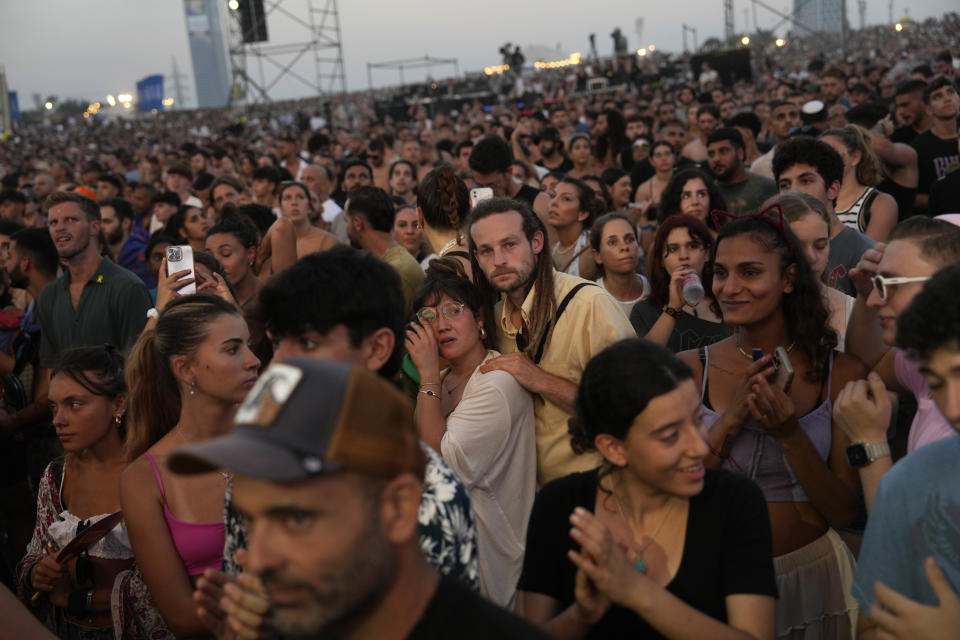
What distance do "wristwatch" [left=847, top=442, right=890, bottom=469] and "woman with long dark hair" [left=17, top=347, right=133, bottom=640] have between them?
241 centimetres

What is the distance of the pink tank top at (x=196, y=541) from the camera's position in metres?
2.61

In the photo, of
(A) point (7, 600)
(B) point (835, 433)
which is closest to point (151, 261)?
(A) point (7, 600)

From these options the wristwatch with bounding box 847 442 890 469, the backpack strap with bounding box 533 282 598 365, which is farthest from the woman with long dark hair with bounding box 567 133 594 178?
the wristwatch with bounding box 847 442 890 469

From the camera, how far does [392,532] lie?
140 centimetres

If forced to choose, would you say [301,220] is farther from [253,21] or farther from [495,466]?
[253,21]

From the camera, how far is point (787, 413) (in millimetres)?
2426

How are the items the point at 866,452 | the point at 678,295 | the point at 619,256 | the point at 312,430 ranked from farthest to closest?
the point at 619,256 < the point at 678,295 < the point at 866,452 < the point at 312,430

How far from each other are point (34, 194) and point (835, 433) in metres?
11.1

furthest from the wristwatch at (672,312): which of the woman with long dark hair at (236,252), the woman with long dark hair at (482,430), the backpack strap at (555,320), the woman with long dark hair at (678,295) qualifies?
the woman with long dark hair at (236,252)

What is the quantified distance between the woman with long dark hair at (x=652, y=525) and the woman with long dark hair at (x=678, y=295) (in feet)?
5.60

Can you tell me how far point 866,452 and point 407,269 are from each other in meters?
3.16

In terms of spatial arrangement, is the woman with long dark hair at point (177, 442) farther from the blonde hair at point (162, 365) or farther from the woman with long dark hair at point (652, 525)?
the woman with long dark hair at point (652, 525)

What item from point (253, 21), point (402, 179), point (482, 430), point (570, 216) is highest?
point (253, 21)

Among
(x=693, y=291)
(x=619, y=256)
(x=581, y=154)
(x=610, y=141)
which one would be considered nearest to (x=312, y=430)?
(x=693, y=291)
